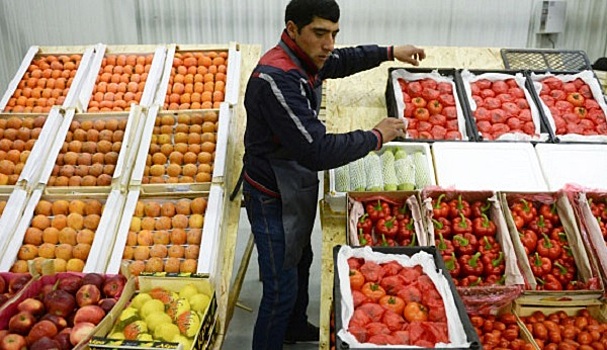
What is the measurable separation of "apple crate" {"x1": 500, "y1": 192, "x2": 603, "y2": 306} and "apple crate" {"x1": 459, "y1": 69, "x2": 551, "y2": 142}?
58cm

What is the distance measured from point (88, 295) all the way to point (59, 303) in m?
0.11

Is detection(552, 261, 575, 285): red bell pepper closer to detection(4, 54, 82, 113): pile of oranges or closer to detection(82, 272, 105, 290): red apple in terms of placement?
detection(82, 272, 105, 290): red apple

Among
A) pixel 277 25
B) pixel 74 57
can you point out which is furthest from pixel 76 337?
pixel 277 25

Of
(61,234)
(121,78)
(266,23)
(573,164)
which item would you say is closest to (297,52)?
(61,234)

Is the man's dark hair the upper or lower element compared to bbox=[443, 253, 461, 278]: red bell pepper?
upper

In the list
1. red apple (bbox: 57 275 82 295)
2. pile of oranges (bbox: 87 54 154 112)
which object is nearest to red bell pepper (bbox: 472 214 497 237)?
red apple (bbox: 57 275 82 295)

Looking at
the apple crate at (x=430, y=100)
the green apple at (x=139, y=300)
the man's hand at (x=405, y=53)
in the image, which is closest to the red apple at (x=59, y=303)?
the green apple at (x=139, y=300)

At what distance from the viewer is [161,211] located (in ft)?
9.94

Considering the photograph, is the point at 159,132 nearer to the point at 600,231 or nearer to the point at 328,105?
the point at 328,105

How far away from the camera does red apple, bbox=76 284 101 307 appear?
2.26 m

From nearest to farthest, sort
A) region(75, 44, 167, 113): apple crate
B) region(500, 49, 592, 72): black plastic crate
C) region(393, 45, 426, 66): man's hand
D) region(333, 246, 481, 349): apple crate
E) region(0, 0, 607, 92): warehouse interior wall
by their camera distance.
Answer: region(333, 246, 481, 349): apple crate < region(393, 45, 426, 66): man's hand < region(75, 44, 167, 113): apple crate < region(500, 49, 592, 72): black plastic crate < region(0, 0, 607, 92): warehouse interior wall

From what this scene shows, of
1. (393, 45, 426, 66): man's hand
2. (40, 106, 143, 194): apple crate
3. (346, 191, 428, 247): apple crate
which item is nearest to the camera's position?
(346, 191, 428, 247): apple crate

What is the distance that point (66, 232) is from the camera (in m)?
2.84

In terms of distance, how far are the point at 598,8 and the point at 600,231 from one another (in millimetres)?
4283
